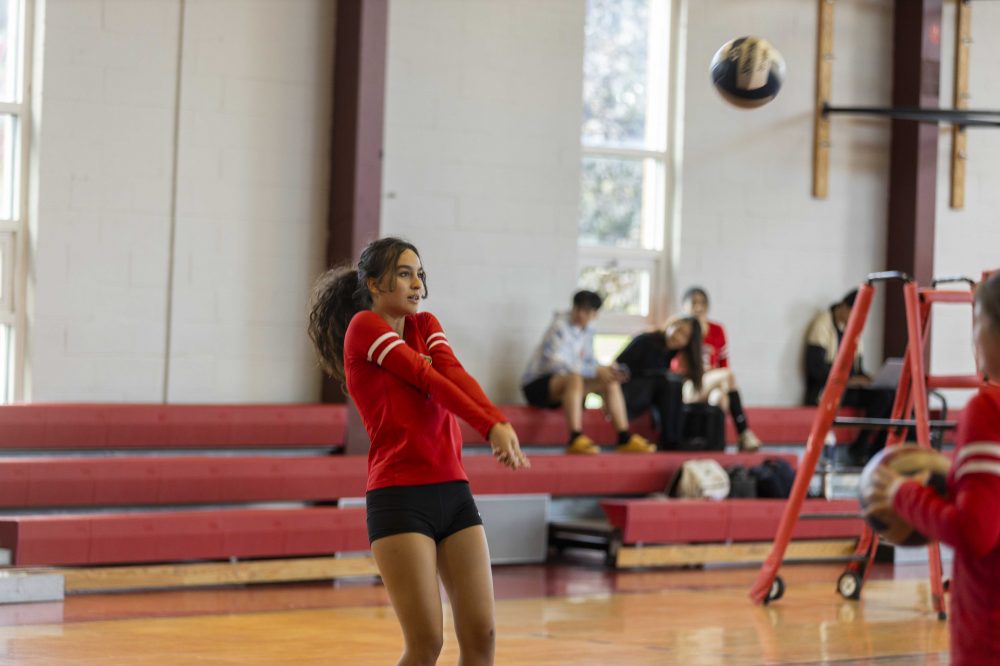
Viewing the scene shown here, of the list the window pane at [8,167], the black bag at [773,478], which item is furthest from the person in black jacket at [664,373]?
the window pane at [8,167]

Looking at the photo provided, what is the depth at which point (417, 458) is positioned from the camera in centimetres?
319

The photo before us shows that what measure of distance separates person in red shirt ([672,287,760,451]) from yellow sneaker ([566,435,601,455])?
2.82ft

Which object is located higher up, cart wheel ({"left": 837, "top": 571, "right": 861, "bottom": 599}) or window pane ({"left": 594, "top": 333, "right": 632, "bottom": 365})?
window pane ({"left": 594, "top": 333, "right": 632, "bottom": 365})

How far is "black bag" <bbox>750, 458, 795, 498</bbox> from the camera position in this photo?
28.0ft

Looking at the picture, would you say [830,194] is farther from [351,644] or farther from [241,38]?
[351,644]

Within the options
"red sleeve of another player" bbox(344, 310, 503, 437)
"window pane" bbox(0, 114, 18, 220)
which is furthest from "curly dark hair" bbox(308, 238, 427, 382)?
"window pane" bbox(0, 114, 18, 220)

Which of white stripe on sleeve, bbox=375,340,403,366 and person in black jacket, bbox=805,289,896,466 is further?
person in black jacket, bbox=805,289,896,466

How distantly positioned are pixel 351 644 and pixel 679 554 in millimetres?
3208

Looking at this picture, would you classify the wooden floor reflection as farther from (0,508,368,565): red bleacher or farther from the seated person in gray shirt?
the seated person in gray shirt

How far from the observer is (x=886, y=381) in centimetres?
880

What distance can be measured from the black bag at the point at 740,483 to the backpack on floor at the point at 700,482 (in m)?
0.06

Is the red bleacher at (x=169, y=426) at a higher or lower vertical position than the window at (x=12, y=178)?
lower

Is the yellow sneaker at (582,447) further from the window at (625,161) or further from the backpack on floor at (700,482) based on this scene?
the window at (625,161)

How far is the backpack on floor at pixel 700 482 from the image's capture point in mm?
8289
